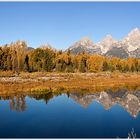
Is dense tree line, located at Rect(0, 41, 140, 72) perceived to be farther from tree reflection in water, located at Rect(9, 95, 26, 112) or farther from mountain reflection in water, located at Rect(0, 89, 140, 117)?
tree reflection in water, located at Rect(9, 95, 26, 112)

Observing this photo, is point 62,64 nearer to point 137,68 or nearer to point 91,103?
point 137,68

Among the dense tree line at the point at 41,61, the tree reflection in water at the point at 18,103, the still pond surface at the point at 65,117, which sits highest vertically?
the dense tree line at the point at 41,61

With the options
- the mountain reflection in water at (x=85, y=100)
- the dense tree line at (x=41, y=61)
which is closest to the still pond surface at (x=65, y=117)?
the mountain reflection in water at (x=85, y=100)

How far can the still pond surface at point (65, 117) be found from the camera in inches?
901

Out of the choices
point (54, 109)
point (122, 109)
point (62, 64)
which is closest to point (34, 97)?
point (54, 109)

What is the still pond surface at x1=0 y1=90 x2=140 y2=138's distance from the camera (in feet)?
75.1

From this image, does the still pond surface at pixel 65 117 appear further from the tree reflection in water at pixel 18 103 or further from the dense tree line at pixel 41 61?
the dense tree line at pixel 41 61

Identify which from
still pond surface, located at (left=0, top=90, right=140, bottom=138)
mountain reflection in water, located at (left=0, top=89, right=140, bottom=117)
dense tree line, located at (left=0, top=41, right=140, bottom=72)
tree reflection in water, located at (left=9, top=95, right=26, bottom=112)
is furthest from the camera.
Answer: dense tree line, located at (left=0, top=41, right=140, bottom=72)

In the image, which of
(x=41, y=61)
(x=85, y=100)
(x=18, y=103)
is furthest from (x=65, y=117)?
(x=41, y=61)

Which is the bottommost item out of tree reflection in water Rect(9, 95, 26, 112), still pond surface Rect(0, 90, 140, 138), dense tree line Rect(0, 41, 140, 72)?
still pond surface Rect(0, 90, 140, 138)

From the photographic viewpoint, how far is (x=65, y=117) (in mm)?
29344

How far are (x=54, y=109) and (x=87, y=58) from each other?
102 metres

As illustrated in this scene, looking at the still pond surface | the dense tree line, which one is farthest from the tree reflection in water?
the dense tree line

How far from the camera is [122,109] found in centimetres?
3522
